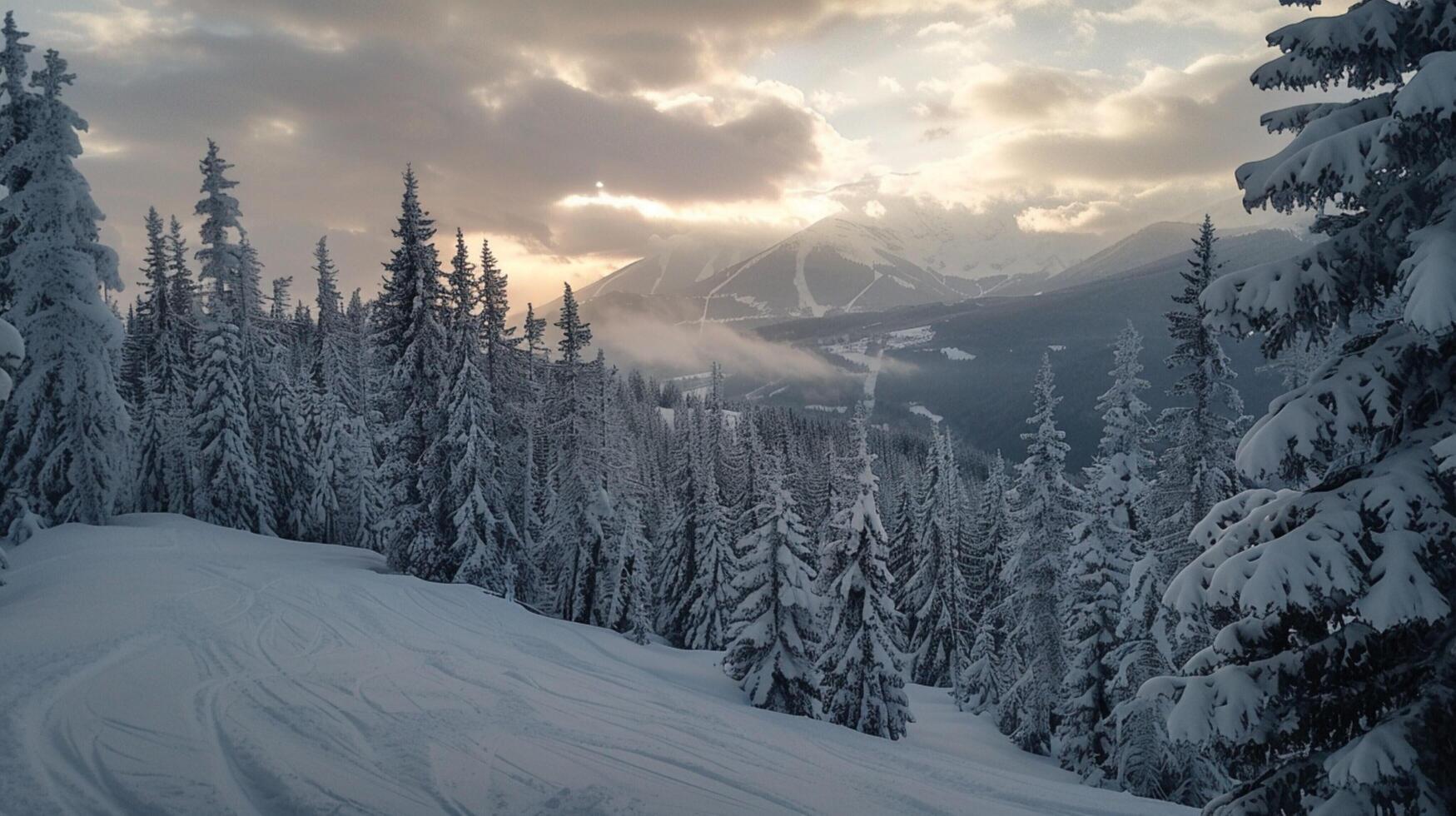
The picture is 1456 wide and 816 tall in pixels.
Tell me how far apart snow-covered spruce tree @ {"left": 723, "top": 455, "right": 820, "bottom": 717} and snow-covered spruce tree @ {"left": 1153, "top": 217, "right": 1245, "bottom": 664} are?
445 inches

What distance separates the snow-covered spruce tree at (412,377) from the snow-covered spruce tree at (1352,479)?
2726 cm

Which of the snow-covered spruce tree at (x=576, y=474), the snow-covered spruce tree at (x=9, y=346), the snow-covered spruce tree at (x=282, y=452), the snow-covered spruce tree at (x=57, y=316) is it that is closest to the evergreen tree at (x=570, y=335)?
the snow-covered spruce tree at (x=576, y=474)

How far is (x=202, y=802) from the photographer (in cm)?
748

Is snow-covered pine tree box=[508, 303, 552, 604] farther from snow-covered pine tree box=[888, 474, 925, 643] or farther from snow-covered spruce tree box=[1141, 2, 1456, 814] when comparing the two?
snow-covered spruce tree box=[1141, 2, 1456, 814]

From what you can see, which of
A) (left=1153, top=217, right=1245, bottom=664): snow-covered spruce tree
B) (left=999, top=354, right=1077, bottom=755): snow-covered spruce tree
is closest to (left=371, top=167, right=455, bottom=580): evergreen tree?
(left=999, top=354, right=1077, bottom=755): snow-covered spruce tree

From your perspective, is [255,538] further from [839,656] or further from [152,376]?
[839,656]

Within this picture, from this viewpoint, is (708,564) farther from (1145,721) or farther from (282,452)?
(1145,721)

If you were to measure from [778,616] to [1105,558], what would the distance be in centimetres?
1097

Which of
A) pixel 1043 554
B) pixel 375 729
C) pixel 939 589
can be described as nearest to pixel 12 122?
pixel 375 729

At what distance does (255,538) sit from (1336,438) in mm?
35322

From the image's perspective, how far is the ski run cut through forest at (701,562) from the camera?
5836 millimetres

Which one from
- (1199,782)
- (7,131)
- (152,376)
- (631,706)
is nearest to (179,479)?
(152,376)

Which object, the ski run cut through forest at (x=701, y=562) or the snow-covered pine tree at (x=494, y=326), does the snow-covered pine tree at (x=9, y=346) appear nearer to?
the ski run cut through forest at (x=701, y=562)

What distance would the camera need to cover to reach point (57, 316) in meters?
26.0
